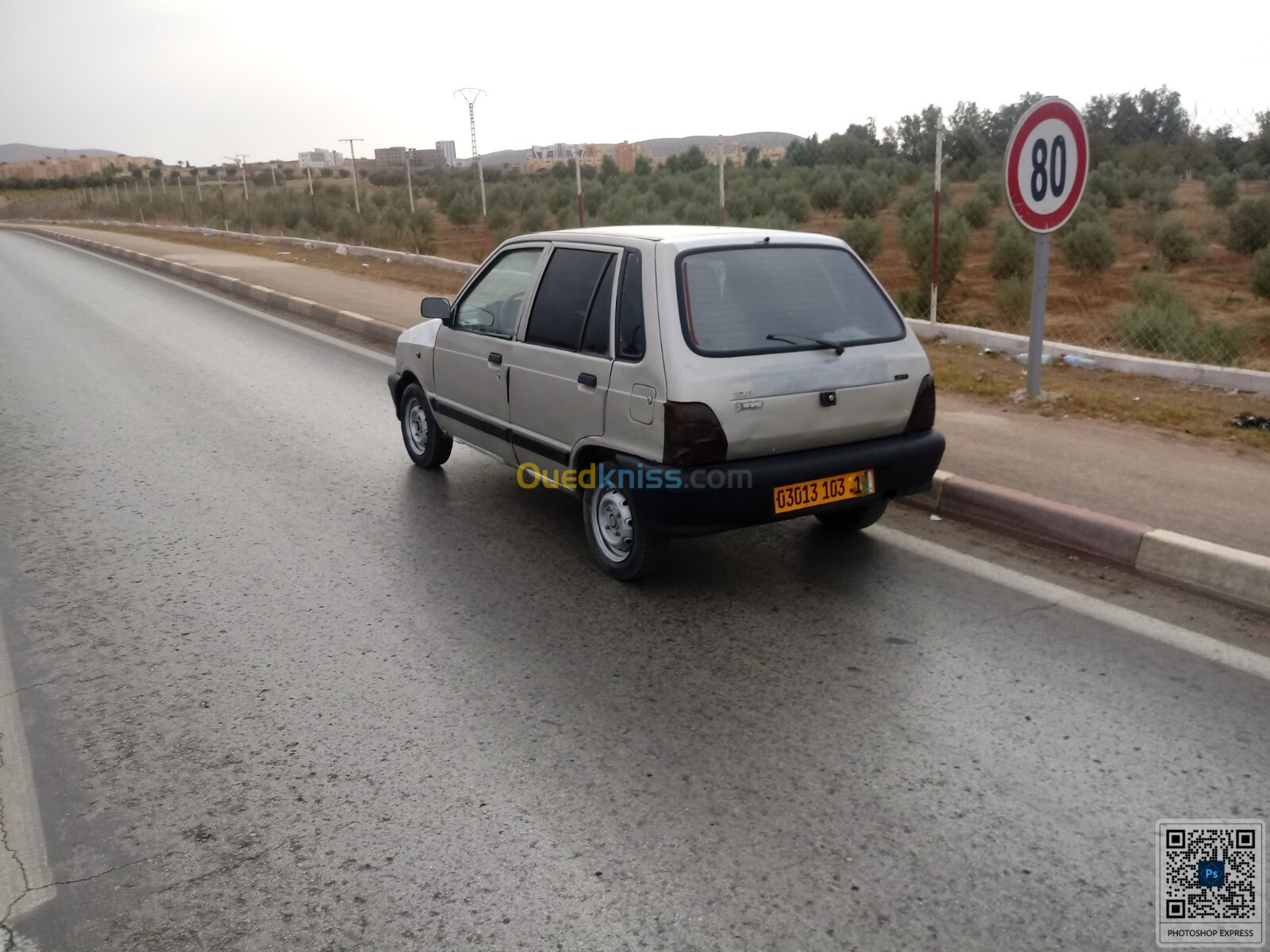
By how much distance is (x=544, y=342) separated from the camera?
541 centimetres

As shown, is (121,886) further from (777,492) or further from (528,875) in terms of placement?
(777,492)

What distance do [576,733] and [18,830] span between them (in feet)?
5.69

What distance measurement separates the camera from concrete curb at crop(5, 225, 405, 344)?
43.7 ft

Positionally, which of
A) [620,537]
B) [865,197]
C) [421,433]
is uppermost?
[865,197]

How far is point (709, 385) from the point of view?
4488 mm

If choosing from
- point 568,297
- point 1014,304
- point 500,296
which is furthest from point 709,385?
point 1014,304

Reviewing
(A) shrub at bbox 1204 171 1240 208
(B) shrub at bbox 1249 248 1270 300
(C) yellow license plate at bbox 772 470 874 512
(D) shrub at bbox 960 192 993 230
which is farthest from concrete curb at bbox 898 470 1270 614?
(A) shrub at bbox 1204 171 1240 208

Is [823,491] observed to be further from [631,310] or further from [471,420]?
[471,420]

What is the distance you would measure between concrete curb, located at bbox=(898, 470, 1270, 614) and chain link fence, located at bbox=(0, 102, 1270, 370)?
199 inches

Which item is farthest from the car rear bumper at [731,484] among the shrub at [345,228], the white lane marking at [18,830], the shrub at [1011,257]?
the shrub at [345,228]

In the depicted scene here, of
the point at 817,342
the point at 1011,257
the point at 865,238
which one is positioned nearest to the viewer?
the point at 817,342

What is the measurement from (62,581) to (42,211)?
8123 cm

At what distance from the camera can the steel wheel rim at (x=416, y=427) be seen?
7.09 meters

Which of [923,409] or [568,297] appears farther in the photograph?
[568,297]
